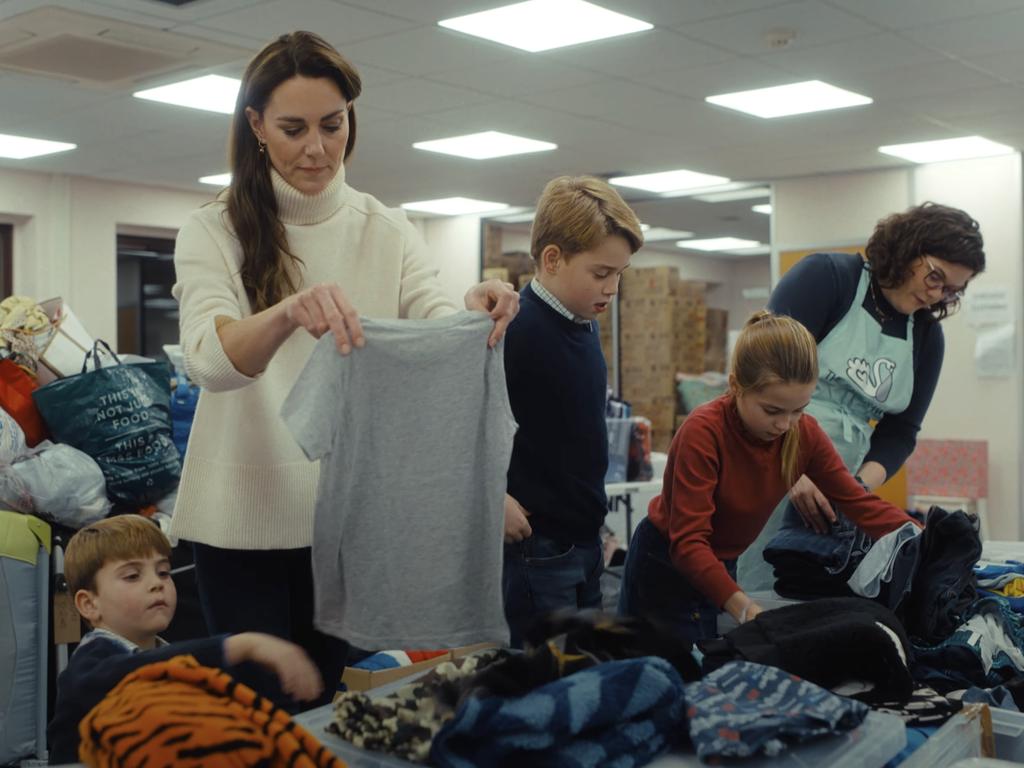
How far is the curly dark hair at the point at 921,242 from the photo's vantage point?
2.15 m

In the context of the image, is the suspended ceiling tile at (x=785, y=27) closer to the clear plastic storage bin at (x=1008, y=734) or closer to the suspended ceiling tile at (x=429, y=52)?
the suspended ceiling tile at (x=429, y=52)

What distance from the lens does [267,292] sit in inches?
56.8

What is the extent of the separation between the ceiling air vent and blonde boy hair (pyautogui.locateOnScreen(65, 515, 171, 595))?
2622mm

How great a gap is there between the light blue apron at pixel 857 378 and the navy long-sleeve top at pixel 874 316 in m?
0.02

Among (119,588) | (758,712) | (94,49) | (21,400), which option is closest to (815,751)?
(758,712)

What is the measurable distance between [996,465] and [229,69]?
5012 millimetres

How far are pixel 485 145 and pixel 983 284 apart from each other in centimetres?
315

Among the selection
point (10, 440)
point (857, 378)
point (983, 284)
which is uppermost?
point (983, 284)

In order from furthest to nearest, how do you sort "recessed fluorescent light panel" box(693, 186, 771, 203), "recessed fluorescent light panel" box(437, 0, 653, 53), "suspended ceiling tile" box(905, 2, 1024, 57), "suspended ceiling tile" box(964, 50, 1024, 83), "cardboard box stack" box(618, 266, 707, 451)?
"cardboard box stack" box(618, 266, 707, 451), "recessed fluorescent light panel" box(693, 186, 771, 203), "suspended ceiling tile" box(964, 50, 1024, 83), "suspended ceiling tile" box(905, 2, 1024, 57), "recessed fluorescent light panel" box(437, 0, 653, 53)

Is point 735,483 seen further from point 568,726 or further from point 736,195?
point 736,195

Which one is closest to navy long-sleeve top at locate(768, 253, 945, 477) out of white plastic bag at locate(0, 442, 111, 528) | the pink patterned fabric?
white plastic bag at locate(0, 442, 111, 528)

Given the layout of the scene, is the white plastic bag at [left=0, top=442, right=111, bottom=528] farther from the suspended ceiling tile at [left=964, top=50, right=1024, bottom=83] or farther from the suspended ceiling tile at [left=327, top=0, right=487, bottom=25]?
the suspended ceiling tile at [left=964, top=50, right=1024, bottom=83]

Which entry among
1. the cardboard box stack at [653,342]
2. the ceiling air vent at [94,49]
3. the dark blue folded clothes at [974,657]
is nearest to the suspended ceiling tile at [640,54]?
the ceiling air vent at [94,49]

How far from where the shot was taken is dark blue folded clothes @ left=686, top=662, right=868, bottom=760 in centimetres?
109
